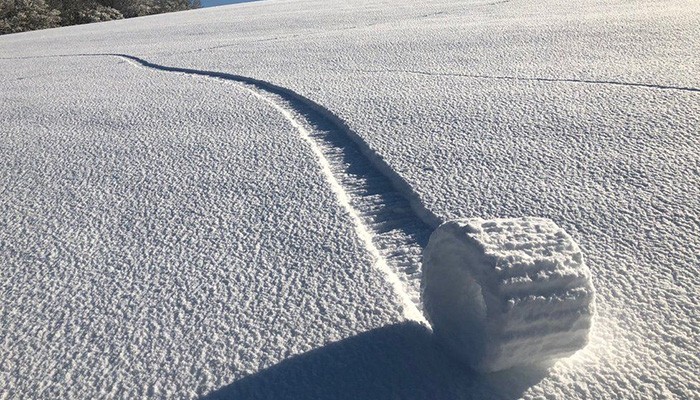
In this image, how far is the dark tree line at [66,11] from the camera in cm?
947

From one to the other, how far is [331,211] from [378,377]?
61 cm

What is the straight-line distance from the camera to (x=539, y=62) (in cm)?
278

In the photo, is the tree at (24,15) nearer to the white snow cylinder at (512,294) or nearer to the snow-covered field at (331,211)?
the snow-covered field at (331,211)

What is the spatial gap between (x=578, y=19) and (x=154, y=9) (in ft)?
31.2

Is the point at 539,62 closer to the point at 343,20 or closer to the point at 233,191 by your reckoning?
the point at 233,191

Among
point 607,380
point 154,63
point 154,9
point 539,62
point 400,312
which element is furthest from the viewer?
point 154,9

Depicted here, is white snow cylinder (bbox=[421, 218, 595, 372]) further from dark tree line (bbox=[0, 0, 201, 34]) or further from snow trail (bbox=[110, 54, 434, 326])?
dark tree line (bbox=[0, 0, 201, 34])

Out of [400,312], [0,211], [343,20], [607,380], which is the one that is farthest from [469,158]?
[343,20]

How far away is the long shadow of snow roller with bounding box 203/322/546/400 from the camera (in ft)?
3.08

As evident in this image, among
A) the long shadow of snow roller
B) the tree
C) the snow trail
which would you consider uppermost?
the tree

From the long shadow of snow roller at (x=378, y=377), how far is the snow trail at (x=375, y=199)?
0.10 metres

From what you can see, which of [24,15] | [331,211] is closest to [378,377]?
[331,211]

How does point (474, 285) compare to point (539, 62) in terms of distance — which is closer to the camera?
point (474, 285)

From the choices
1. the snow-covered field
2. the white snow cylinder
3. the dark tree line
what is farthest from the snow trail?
the dark tree line
